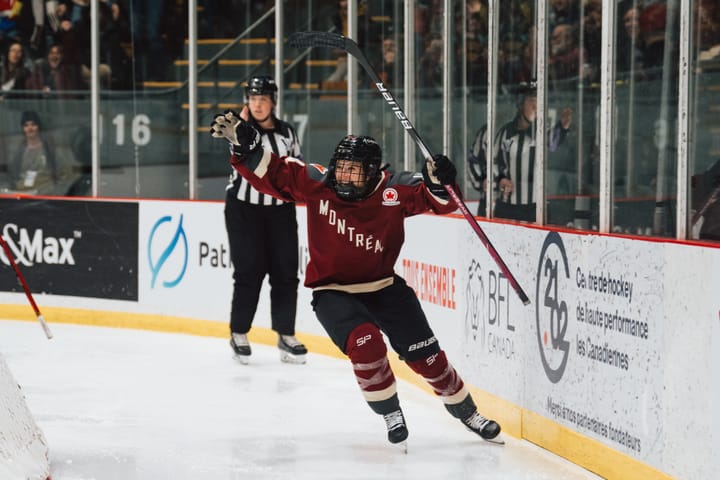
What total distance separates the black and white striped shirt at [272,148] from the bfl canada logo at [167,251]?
1.70m

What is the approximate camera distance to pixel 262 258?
6.79 meters

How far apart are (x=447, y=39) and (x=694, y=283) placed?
121 inches

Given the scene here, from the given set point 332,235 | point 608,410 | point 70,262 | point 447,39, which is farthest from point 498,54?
point 70,262

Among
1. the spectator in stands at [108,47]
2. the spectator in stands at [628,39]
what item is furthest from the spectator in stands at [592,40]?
the spectator in stands at [108,47]

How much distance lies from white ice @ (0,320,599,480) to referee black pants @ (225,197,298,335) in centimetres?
28

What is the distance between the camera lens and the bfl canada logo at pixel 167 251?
8.33 metres

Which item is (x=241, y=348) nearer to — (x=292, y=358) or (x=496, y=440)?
(x=292, y=358)

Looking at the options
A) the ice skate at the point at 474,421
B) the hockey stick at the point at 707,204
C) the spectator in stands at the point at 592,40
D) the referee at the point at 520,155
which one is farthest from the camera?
the referee at the point at 520,155

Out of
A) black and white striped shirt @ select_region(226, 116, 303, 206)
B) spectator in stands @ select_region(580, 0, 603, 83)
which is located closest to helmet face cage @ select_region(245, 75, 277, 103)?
black and white striped shirt @ select_region(226, 116, 303, 206)

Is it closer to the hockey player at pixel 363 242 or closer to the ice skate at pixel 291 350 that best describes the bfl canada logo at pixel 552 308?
the hockey player at pixel 363 242

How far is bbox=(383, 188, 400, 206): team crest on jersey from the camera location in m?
4.63

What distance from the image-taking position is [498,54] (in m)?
5.93

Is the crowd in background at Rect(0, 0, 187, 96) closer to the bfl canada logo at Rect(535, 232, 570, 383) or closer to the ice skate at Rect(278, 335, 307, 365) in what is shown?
the ice skate at Rect(278, 335, 307, 365)

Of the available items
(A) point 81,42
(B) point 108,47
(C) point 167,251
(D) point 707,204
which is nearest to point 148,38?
(B) point 108,47
